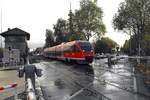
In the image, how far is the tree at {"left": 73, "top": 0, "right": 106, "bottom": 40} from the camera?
93500 mm

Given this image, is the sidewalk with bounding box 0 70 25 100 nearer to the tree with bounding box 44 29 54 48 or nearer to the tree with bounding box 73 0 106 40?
the tree with bounding box 73 0 106 40

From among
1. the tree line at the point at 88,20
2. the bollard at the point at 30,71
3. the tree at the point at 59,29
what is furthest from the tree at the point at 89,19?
the bollard at the point at 30,71

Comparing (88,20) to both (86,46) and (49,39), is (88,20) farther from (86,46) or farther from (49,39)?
(49,39)

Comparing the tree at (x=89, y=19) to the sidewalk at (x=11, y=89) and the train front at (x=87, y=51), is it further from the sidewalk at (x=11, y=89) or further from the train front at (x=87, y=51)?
the sidewalk at (x=11, y=89)

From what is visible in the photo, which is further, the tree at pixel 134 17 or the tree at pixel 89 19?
the tree at pixel 89 19

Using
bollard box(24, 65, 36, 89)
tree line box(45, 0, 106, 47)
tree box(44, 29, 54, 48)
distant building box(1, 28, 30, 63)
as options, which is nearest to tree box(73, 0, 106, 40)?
tree line box(45, 0, 106, 47)

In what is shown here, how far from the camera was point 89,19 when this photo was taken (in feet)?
310

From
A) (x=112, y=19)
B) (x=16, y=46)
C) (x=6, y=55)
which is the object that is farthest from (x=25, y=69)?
(x=112, y=19)

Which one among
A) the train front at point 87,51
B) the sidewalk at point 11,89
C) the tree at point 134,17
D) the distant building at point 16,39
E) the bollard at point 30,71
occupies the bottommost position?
the sidewalk at point 11,89

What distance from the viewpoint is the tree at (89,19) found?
93.5 metres

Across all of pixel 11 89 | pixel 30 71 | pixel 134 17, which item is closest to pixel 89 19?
pixel 134 17

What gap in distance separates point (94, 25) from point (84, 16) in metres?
3.51

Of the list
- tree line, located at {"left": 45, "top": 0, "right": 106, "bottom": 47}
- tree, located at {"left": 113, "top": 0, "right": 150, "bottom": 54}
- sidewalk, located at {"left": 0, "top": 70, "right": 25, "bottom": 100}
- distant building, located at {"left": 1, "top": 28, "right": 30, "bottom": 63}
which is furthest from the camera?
tree line, located at {"left": 45, "top": 0, "right": 106, "bottom": 47}

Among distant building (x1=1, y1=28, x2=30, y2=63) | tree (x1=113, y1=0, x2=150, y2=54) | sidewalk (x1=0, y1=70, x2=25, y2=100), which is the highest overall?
tree (x1=113, y1=0, x2=150, y2=54)
